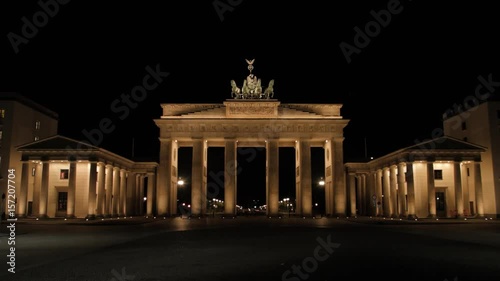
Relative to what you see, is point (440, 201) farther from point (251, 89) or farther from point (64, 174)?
point (64, 174)

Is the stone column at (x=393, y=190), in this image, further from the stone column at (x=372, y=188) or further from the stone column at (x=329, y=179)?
the stone column at (x=329, y=179)

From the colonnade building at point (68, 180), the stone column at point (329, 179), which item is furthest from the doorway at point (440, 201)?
the colonnade building at point (68, 180)

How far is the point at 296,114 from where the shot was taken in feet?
236

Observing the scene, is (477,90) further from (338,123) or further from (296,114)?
(296,114)

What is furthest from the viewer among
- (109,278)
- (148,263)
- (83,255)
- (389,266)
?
(83,255)

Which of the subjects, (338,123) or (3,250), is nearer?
(3,250)

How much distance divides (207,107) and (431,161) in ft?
109

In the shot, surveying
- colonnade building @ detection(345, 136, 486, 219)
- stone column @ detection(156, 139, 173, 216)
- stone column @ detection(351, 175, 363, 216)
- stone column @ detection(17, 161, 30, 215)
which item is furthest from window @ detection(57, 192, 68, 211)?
stone column @ detection(351, 175, 363, 216)

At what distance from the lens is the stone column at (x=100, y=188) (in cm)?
6488

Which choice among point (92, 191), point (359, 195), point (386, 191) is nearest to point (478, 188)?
point (386, 191)

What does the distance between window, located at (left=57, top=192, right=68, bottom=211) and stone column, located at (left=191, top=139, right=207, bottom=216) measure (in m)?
18.0

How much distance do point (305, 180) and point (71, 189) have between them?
3312cm

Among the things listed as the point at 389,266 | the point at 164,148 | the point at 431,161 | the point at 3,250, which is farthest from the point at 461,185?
the point at 3,250

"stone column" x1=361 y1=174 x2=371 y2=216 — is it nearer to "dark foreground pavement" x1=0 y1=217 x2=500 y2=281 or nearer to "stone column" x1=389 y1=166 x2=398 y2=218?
"stone column" x1=389 y1=166 x2=398 y2=218
